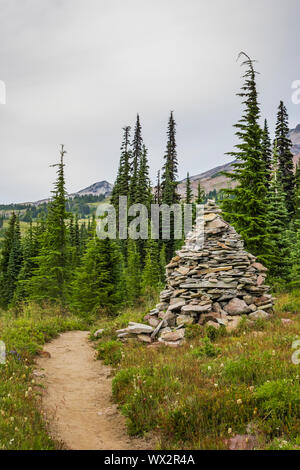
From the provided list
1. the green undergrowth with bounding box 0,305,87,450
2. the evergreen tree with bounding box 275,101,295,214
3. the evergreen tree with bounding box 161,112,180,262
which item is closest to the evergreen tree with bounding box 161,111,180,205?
the evergreen tree with bounding box 161,112,180,262

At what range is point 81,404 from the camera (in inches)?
289

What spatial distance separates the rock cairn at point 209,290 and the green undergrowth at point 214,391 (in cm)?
146

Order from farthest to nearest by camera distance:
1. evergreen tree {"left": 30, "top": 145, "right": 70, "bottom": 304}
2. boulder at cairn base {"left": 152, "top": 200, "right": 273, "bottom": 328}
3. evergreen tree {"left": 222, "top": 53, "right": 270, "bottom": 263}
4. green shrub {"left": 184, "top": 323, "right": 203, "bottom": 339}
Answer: evergreen tree {"left": 30, "top": 145, "right": 70, "bottom": 304}
evergreen tree {"left": 222, "top": 53, "right": 270, "bottom": 263}
boulder at cairn base {"left": 152, "top": 200, "right": 273, "bottom": 328}
green shrub {"left": 184, "top": 323, "right": 203, "bottom": 339}

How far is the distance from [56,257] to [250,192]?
17.9 meters

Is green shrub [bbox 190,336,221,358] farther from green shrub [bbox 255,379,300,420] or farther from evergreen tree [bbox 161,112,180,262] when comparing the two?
evergreen tree [bbox 161,112,180,262]

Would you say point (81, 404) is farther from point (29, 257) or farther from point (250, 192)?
point (29, 257)

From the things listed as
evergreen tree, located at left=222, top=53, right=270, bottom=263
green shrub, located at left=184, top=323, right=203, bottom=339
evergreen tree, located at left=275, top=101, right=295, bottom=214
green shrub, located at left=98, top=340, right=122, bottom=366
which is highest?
evergreen tree, located at left=275, top=101, right=295, bottom=214

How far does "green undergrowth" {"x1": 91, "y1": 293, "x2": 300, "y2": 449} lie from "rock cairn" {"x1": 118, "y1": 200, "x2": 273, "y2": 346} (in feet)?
4.78

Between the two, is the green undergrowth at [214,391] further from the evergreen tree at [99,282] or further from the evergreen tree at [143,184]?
the evergreen tree at [143,184]

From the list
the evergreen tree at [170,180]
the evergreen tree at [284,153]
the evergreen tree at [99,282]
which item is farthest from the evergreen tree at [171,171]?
the evergreen tree at [99,282]

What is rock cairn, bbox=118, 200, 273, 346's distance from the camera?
11617 millimetres

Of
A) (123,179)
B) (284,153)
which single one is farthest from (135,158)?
(284,153)

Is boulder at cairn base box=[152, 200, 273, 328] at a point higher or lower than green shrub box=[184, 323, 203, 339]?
higher
